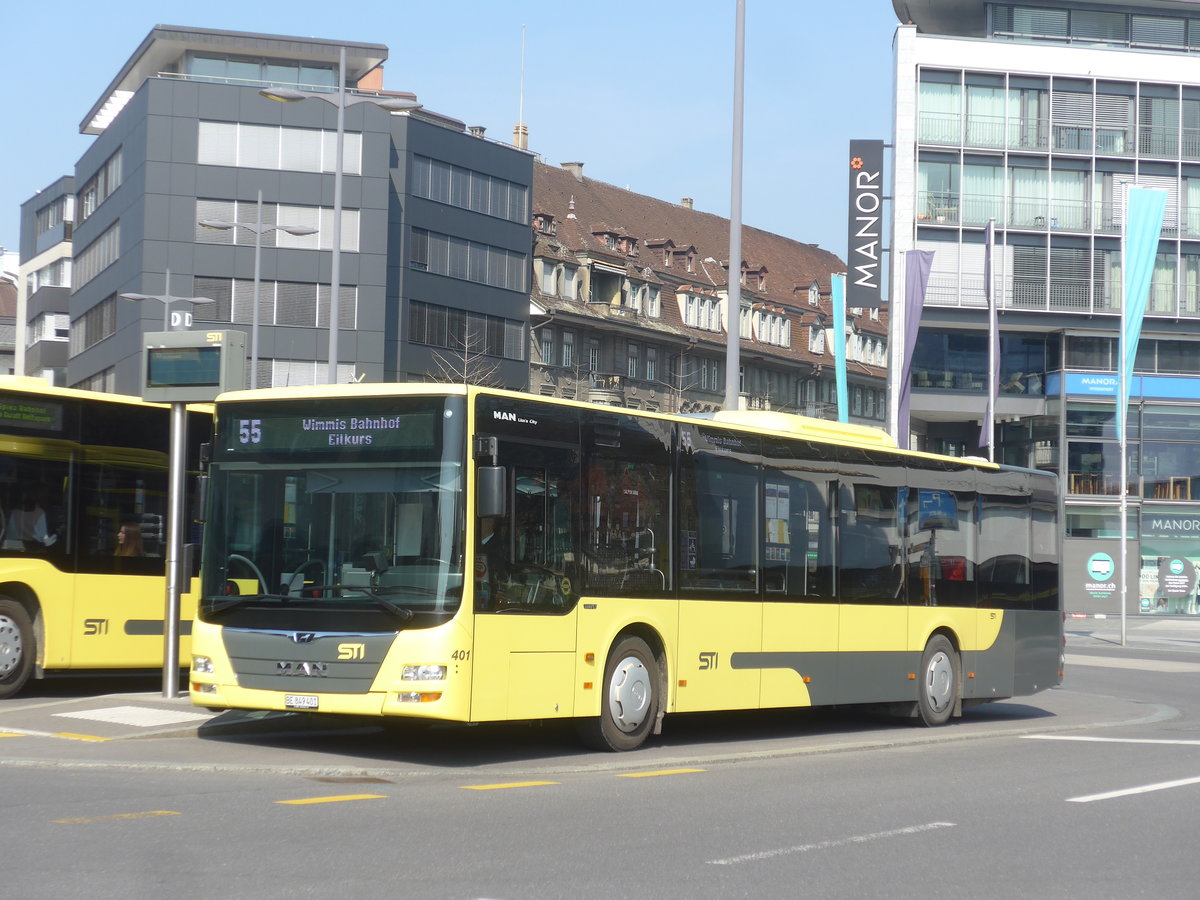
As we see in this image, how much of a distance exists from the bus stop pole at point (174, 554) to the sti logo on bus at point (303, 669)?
338 centimetres

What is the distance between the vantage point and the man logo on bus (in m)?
55.0

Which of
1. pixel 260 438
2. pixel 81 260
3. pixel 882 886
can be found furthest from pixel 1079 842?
pixel 81 260

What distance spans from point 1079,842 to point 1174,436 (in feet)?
158

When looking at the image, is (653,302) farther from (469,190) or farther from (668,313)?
(469,190)

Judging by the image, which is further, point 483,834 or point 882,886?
point 483,834

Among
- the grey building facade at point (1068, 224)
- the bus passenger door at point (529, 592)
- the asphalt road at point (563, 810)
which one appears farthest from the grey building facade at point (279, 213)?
the bus passenger door at point (529, 592)

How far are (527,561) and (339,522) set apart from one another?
143 centimetres

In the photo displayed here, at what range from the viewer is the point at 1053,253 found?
54.0m

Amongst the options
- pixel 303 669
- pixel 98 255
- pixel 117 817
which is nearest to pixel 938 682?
pixel 303 669

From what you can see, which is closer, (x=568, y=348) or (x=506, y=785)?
(x=506, y=785)

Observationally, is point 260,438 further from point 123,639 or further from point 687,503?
point 123,639

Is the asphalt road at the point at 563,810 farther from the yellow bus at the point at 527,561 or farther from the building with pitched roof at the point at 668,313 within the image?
the building with pitched roof at the point at 668,313

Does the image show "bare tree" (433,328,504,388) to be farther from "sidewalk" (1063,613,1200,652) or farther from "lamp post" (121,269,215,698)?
"lamp post" (121,269,215,698)

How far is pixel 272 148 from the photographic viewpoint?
6153 centimetres
